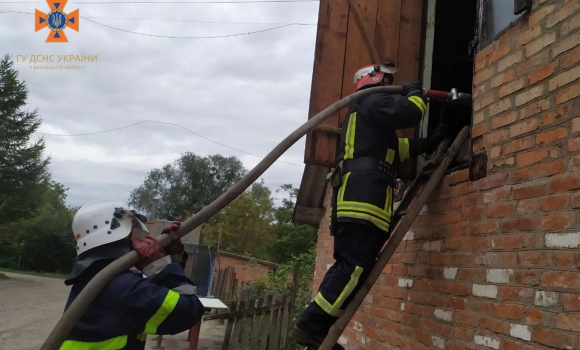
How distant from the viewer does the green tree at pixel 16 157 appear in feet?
80.0

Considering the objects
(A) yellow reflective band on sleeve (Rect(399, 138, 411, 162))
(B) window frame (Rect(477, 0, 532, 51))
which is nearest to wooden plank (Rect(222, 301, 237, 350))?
(A) yellow reflective band on sleeve (Rect(399, 138, 411, 162))

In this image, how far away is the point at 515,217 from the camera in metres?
2.21

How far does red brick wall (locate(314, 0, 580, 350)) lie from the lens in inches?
76.4

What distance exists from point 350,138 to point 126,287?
153 centimetres

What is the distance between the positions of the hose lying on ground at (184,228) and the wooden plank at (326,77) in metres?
0.60

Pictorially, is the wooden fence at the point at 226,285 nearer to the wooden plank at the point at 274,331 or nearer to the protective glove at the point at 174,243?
the wooden plank at the point at 274,331

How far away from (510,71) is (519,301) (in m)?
1.14

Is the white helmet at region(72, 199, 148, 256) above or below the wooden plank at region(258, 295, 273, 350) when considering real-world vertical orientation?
above

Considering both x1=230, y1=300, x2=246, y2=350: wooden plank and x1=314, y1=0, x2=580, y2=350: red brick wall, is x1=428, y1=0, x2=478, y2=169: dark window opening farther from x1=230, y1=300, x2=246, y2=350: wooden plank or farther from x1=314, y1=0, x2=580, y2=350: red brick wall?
x1=230, y1=300, x2=246, y2=350: wooden plank

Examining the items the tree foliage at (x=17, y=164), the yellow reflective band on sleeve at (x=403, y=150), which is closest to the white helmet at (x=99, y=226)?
the yellow reflective band on sleeve at (x=403, y=150)

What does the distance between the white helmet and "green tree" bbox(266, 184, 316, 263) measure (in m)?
20.0

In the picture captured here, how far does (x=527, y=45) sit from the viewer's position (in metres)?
2.30

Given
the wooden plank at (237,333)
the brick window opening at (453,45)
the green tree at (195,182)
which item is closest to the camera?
the brick window opening at (453,45)

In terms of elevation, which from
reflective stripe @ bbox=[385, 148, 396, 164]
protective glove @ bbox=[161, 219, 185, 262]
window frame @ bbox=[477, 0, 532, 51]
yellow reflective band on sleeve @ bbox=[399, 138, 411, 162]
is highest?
window frame @ bbox=[477, 0, 532, 51]
